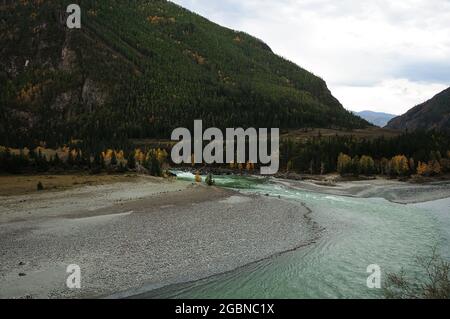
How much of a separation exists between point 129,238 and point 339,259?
66.2 feet

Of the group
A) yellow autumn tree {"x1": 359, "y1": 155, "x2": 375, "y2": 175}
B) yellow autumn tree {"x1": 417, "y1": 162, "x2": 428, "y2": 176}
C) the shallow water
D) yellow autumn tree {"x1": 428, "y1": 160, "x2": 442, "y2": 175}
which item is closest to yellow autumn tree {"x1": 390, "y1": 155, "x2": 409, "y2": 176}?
yellow autumn tree {"x1": 417, "y1": 162, "x2": 428, "y2": 176}

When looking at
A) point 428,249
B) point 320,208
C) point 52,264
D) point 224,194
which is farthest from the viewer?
point 224,194

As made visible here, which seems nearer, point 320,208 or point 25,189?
point 320,208

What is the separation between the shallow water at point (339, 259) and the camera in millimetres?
29031

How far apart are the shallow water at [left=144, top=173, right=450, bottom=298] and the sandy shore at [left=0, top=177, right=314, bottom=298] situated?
67.9 inches

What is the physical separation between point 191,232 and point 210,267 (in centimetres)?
1133

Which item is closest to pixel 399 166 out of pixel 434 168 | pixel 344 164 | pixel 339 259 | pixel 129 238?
pixel 434 168

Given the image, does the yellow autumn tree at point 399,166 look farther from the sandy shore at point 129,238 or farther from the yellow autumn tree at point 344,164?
the sandy shore at point 129,238

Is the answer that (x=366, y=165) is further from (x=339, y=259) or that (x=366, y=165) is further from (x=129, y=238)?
(x=129, y=238)

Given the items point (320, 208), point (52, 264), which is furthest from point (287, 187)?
point (52, 264)

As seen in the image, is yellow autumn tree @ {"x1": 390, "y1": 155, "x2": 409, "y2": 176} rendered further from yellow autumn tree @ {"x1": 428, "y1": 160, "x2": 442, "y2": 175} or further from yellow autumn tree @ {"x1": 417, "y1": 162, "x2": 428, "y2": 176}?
yellow autumn tree @ {"x1": 428, "y1": 160, "x2": 442, "y2": 175}

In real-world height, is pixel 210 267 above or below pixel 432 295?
below
